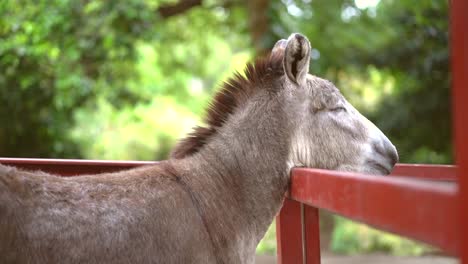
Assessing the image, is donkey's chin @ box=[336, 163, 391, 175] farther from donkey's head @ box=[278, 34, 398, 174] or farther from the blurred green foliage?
the blurred green foliage

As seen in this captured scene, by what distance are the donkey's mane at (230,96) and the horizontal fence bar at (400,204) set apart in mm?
986

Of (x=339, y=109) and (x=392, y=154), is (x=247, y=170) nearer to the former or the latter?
(x=339, y=109)

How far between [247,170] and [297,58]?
2.14 feet

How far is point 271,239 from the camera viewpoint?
584 inches

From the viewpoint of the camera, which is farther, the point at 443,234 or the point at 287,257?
the point at 287,257

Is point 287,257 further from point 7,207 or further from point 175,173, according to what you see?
point 7,207

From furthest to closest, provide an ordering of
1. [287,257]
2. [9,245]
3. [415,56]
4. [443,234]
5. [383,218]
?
[415,56]
[287,257]
[9,245]
[383,218]
[443,234]

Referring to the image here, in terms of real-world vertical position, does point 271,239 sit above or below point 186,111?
below

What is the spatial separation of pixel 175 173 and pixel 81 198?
0.55 metres

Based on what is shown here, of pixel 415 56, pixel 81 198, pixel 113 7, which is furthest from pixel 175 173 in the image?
pixel 415 56

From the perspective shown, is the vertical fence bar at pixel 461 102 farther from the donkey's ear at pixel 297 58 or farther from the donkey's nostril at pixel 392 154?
the donkey's nostril at pixel 392 154

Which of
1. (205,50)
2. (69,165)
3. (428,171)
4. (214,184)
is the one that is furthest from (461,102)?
(205,50)

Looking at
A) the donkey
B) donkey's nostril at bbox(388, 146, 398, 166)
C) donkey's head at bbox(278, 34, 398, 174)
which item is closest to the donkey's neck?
the donkey

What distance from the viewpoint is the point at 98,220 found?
2.48 m
